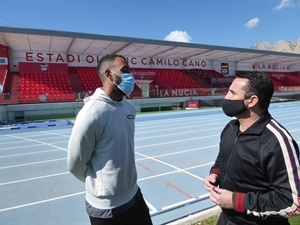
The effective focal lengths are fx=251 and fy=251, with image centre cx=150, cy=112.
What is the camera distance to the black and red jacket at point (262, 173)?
4.71ft

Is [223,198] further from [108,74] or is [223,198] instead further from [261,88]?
[108,74]

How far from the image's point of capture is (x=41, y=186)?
503cm

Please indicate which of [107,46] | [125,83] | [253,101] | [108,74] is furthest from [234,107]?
[107,46]

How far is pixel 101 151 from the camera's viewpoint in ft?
6.16

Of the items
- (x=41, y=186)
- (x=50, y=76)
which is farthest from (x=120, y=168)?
(x=50, y=76)

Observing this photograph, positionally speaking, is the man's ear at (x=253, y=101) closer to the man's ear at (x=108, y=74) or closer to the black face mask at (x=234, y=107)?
the black face mask at (x=234, y=107)

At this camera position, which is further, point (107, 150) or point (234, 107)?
point (107, 150)

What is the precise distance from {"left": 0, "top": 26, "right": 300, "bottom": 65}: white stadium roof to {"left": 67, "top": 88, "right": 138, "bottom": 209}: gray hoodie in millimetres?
18099

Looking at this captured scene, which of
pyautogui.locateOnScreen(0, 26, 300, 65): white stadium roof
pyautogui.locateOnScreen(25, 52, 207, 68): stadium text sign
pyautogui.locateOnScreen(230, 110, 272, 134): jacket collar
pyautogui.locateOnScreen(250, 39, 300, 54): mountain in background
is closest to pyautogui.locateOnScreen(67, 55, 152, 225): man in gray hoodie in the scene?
pyautogui.locateOnScreen(230, 110, 272, 134): jacket collar

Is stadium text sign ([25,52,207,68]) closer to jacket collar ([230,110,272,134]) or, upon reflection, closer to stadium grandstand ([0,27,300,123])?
stadium grandstand ([0,27,300,123])

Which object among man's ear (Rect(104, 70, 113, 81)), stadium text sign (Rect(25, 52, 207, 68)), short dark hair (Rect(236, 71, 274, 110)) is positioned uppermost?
stadium text sign (Rect(25, 52, 207, 68))

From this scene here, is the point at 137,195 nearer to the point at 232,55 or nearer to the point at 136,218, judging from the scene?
the point at 136,218

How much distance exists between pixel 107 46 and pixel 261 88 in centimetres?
2194

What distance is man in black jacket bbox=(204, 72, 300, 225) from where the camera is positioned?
4.75 feet
